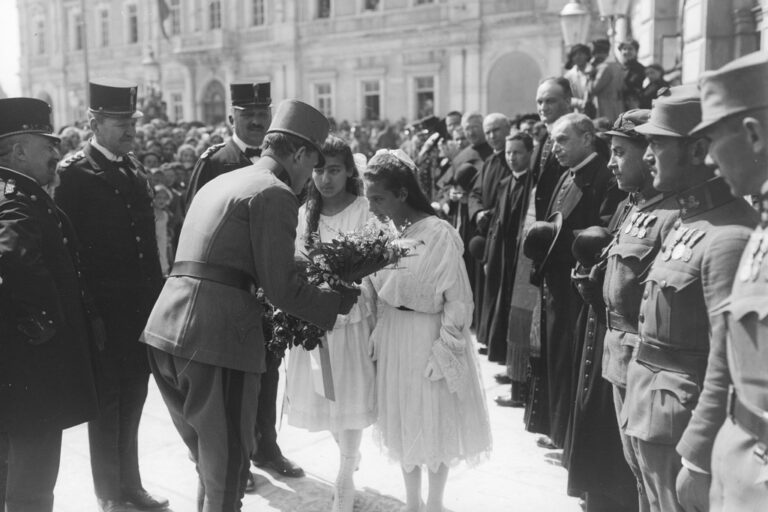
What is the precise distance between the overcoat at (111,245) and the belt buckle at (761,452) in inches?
125

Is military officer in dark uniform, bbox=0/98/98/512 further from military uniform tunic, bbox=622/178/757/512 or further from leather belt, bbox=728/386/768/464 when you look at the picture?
leather belt, bbox=728/386/768/464

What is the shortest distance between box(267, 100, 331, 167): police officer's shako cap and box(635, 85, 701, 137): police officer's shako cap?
4.36ft

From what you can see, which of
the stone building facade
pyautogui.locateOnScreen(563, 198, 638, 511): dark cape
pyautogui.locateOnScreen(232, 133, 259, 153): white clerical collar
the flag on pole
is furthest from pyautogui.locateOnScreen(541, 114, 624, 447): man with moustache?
the flag on pole

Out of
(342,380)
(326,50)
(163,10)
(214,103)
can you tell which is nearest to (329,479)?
(342,380)

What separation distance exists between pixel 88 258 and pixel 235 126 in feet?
3.91

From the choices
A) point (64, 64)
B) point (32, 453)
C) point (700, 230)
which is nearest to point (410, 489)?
point (32, 453)

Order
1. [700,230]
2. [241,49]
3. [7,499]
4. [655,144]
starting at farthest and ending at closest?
[241,49], [7,499], [655,144], [700,230]

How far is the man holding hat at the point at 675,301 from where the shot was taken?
7.77 ft

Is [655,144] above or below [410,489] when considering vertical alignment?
above

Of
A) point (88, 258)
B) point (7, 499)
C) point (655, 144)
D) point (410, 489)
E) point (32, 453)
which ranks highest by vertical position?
point (655, 144)

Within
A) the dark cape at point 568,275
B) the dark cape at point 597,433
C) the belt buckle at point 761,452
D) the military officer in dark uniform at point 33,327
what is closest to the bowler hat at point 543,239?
the dark cape at point 568,275

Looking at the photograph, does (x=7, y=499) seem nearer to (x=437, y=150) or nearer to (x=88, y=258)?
(x=88, y=258)

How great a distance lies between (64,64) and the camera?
132 ft

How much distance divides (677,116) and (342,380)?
2124mm
